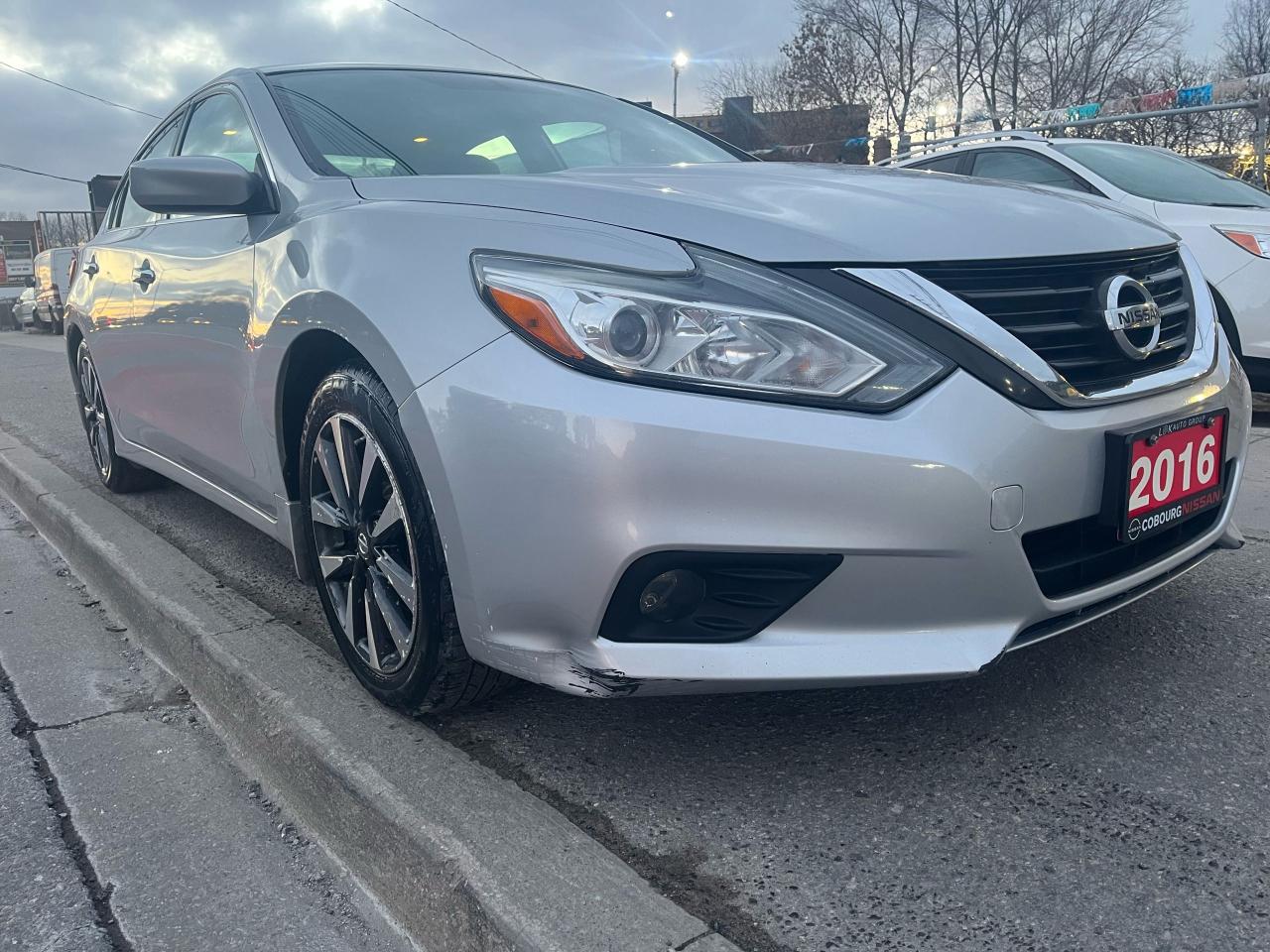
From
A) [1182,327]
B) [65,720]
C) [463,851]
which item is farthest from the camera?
[65,720]

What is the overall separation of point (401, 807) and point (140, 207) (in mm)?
2784

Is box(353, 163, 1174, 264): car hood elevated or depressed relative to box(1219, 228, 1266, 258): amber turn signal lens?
Result: elevated

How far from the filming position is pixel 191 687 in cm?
258

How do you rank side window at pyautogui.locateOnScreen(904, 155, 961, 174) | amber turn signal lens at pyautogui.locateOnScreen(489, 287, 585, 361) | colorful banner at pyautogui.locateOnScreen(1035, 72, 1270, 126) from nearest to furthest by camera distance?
amber turn signal lens at pyautogui.locateOnScreen(489, 287, 585, 361)
side window at pyautogui.locateOnScreen(904, 155, 961, 174)
colorful banner at pyautogui.locateOnScreen(1035, 72, 1270, 126)

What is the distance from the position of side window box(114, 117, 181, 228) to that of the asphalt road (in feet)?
8.56

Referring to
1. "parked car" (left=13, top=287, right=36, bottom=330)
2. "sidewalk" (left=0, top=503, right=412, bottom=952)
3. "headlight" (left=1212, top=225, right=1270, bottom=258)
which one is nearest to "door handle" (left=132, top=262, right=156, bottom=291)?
"sidewalk" (left=0, top=503, right=412, bottom=952)

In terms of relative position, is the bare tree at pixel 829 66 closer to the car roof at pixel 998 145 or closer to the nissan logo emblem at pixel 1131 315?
the car roof at pixel 998 145

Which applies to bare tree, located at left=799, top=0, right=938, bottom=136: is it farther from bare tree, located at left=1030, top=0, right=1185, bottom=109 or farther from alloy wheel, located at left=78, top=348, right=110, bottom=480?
alloy wheel, located at left=78, top=348, right=110, bottom=480

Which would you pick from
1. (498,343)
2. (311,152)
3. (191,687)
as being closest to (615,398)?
(498,343)

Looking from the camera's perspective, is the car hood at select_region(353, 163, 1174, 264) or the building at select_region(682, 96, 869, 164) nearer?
the car hood at select_region(353, 163, 1174, 264)

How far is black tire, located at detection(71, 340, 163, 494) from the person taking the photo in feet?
14.0

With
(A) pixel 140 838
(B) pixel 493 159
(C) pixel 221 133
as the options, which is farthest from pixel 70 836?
(C) pixel 221 133

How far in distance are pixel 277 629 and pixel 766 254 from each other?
5.16ft

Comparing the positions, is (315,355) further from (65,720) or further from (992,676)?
(992,676)
